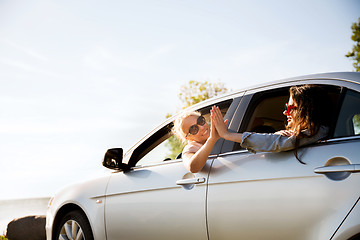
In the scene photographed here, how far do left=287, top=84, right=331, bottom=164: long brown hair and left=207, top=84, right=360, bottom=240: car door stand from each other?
76 mm

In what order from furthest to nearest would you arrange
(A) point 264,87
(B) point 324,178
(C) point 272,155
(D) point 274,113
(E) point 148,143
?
(E) point 148,143 → (D) point 274,113 → (A) point 264,87 → (C) point 272,155 → (B) point 324,178

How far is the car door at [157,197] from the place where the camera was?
2.75 meters

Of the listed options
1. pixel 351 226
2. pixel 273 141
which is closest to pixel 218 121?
pixel 273 141

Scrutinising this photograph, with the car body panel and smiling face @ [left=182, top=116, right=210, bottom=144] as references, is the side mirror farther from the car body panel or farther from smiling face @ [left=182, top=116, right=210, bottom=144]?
smiling face @ [left=182, top=116, right=210, bottom=144]

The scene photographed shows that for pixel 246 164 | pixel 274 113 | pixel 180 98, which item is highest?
pixel 180 98

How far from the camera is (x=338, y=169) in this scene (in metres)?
2.02

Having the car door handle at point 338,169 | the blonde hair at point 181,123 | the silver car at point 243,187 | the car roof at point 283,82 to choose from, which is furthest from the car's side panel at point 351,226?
the blonde hair at point 181,123

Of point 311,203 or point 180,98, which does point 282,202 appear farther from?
point 180,98

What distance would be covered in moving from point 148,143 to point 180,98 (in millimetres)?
27405

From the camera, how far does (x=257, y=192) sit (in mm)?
2342

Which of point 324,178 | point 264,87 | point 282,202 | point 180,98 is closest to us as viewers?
point 324,178

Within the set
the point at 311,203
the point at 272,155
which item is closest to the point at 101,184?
the point at 272,155

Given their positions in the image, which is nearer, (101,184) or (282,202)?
(282,202)

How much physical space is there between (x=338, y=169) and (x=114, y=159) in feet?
6.80
